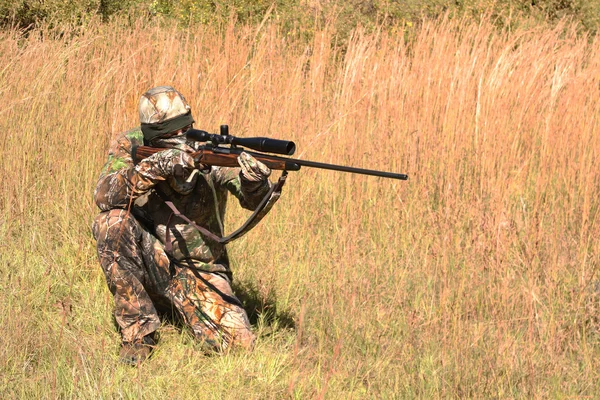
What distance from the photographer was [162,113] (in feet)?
11.8

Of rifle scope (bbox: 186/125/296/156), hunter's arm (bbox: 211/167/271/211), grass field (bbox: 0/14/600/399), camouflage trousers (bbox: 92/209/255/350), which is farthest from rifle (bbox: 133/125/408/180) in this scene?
grass field (bbox: 0/14/600/399)

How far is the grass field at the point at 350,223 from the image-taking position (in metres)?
3.30

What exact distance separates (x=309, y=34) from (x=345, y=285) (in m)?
4.65

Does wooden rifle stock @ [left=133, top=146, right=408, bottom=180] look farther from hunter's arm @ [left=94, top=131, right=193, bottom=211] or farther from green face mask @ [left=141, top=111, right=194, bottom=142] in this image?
green face mask @ [left=141, top=111, right=194, bottom=142]

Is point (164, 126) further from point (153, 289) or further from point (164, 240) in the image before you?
point (153, 289)

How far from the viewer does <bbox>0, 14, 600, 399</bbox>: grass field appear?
330 centimetres

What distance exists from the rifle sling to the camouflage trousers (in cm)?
14

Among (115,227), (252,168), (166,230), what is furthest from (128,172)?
(252,168)

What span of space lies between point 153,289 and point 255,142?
113 cm

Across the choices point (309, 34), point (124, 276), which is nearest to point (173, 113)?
point (124, 276)

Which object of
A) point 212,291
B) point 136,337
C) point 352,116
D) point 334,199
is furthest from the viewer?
point 352,116

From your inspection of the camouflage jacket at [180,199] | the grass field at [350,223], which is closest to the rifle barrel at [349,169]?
the camouflage jacket at [180,199]

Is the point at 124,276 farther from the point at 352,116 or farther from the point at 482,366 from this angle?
the point at 352,116

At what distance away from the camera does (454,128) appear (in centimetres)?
515
